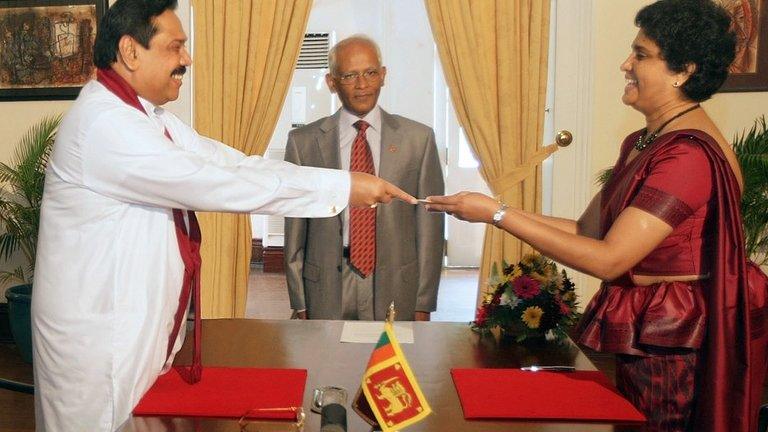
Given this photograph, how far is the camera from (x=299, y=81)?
6.55 meters

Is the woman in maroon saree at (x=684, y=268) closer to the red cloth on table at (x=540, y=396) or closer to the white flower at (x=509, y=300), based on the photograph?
the red cloth on table at (x=540, y=396)

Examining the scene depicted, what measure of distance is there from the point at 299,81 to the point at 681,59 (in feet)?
15.7

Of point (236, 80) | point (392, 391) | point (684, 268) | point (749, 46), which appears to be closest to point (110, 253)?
point (392, 391)

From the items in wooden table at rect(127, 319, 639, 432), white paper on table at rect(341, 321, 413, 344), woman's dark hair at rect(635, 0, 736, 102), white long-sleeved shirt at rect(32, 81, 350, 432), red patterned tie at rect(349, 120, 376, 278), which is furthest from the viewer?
red patterned tie at rect(349, 120, 376, 278)

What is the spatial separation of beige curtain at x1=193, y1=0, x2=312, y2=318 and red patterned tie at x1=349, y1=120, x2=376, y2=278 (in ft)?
5.27

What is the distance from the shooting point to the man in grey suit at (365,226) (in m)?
3.60

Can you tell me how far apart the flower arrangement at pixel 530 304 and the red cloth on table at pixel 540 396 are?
333mm

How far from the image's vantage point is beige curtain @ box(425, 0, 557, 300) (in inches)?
195

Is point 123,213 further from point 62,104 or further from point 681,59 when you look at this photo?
point 62,104

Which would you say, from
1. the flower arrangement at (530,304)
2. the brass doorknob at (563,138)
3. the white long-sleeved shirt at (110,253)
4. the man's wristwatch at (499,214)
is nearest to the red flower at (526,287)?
the flower arrangement at (530,304)

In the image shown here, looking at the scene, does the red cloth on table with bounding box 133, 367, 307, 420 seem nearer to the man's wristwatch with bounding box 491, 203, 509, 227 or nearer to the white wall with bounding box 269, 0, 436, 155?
the man's wristwatch with bounding box 491, 203, 509, 227

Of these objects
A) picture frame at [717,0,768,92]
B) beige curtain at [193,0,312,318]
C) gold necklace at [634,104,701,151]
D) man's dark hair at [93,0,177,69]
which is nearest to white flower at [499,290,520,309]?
gold necklace at [634,104,701,151]

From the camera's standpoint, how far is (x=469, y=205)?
7.83 ft

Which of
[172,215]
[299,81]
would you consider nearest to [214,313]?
[299,81]
